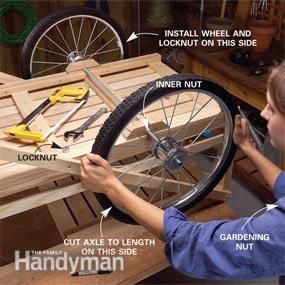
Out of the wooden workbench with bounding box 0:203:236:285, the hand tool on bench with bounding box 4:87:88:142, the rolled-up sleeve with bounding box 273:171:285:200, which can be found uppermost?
the hand tool on bench with bounding box 4:87:88:142

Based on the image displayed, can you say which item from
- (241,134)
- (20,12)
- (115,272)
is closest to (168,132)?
(241,134)

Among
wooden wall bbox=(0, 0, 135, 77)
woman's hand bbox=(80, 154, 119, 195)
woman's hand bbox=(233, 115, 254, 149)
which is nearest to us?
woman's hand bbox=(80, 154, 119, 195)

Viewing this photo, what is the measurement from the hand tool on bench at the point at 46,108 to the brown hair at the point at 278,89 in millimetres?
585

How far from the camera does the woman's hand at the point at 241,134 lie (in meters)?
1.10

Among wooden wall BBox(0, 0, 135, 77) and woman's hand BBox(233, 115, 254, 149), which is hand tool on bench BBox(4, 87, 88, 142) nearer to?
woman's hand BBox(233, 115, 254, 149)

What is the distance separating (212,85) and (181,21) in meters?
1.48

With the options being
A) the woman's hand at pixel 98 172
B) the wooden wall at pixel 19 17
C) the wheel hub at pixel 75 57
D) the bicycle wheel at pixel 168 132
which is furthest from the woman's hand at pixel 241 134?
the wooden wall at pixel 19 17

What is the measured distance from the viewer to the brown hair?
77 cm

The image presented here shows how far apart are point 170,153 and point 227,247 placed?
36cm

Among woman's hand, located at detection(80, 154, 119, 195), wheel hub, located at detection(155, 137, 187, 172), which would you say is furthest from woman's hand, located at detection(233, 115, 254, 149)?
woman's hand, located at detection(80, 154, 119, 195)

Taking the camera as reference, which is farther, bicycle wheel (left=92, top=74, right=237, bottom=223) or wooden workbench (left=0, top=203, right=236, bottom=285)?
wooden workbench (left=0, top=203, right=236, bottom=285)

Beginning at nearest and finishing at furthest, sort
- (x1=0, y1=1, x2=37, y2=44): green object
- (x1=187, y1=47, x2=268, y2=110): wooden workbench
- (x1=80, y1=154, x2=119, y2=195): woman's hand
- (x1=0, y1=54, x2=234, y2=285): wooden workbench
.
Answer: (x1=80, y1=154, x2=119, y2=195): woman's hand → (x1=0, y1=54, x2=234, y2=285): wooden workbench → (x1=187, y1=47, x2=268, y2=110): wooden workbench → (x1=0, y1=1, x2=37, y2=44): green object

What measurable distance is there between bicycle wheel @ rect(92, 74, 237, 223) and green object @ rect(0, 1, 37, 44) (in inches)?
45.4

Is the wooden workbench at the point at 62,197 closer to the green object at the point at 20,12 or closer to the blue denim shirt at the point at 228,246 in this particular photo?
the blue denim shirt at the point at 228,246
